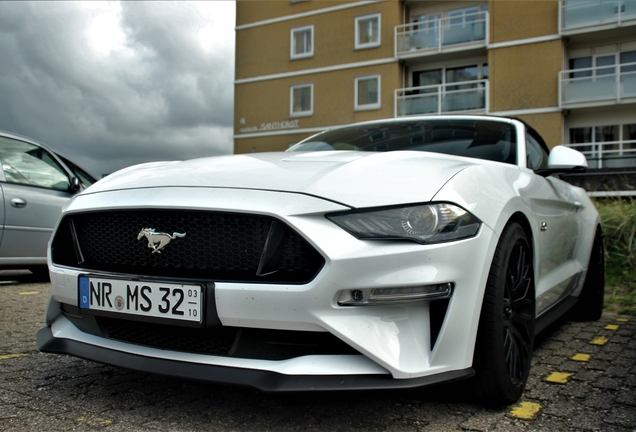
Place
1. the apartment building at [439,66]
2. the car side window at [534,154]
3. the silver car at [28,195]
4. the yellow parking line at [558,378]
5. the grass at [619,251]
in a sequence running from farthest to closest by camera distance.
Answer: the apartment building at [439,66] → the grass at [619,251] → the silver car at [28,195] → the car side window at [534,154] → the yellow parking line at [558,378]

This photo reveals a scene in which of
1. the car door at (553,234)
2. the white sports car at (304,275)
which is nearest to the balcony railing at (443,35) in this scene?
the car door at (553,234)

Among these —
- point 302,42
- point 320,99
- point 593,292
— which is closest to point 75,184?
point 593,292

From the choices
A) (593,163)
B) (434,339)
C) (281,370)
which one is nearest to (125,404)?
(281,370)

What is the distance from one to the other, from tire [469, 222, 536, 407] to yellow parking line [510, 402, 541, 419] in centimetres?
4

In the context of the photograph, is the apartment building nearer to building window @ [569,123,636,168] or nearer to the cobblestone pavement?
building window @ [569,123,636,168]

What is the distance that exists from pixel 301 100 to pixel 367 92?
10.7 ft

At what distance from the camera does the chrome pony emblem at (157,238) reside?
6.39ft

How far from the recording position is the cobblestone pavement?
189 cm

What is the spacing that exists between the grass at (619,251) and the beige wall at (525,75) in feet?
51.1

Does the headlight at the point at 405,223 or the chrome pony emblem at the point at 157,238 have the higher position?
the headlight at the point at 405,223

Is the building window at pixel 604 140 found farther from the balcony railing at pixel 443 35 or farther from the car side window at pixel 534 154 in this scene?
the car side window at pixel 534 154

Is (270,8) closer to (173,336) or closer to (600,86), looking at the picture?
(600,86)

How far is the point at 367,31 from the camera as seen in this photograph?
80.7ft

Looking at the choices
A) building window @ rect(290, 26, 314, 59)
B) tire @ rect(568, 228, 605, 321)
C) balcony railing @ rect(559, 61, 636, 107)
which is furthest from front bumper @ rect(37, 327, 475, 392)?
building window @ rect(290, 26, 314, 59)
